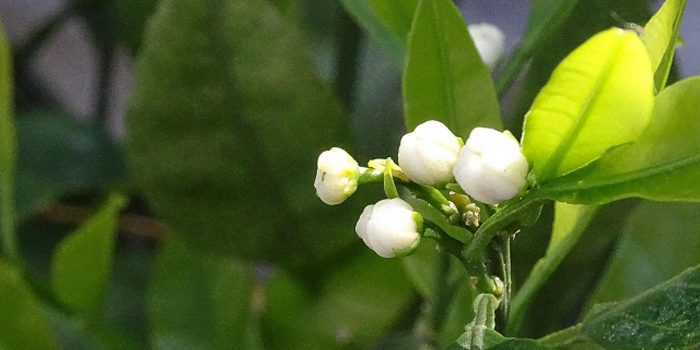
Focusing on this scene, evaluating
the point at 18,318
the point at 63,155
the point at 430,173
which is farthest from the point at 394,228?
the point at 63,155

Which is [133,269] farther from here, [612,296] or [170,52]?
[612,296]

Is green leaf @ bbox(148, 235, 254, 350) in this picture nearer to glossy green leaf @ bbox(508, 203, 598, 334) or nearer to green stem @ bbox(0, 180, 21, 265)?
green stem @ bbox(0, 180, 21, 265)

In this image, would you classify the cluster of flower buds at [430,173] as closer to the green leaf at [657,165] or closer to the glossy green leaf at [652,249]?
the green leaf at [657,165]

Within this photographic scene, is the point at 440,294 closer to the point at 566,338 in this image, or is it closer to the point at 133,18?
the point at 566,338

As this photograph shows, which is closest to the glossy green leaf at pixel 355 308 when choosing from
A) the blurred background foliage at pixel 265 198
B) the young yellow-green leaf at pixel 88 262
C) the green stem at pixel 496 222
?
the blurred background foliage at pixel 265 198

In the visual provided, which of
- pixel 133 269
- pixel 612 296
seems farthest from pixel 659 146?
pixel 133 269
